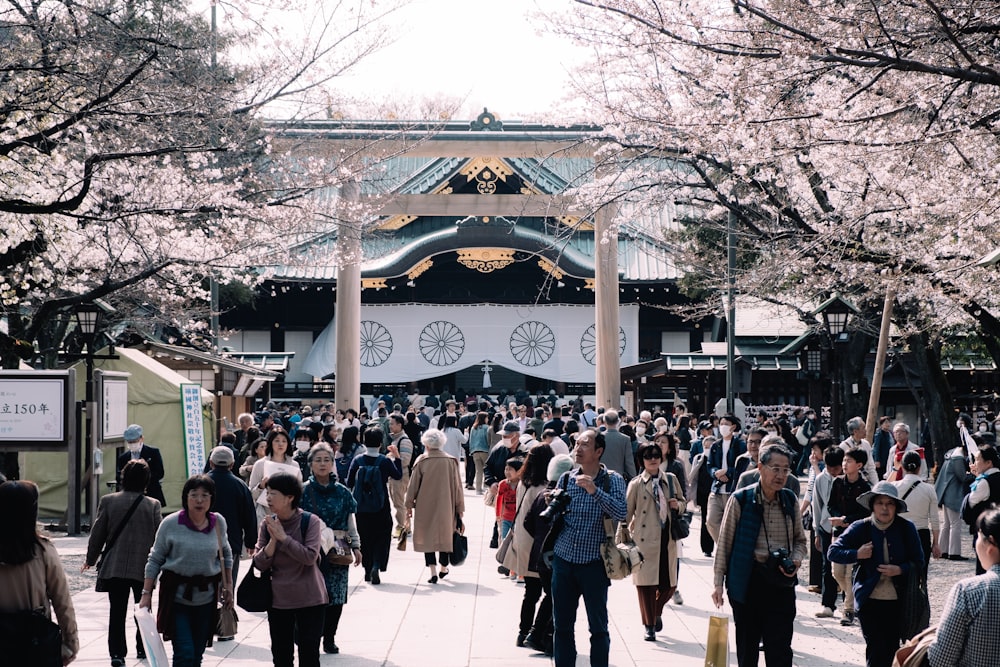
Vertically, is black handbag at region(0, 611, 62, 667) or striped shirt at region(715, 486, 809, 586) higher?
striped shirt at region(715, 486, 809, 586)

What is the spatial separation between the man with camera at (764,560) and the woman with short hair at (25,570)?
3.23 meters

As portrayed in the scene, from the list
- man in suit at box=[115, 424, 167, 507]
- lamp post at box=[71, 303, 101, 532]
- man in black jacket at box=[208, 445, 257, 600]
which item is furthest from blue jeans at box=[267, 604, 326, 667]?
lamp post at box=[71, 303, 101, 532]

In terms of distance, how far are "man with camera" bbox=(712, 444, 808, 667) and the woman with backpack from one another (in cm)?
435

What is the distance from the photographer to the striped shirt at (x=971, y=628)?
3900 millimetres

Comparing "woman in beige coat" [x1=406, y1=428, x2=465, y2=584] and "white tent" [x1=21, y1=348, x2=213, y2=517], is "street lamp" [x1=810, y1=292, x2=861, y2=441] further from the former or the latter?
"white tent" [x1=21, y1=348, x2=213, y2=517]

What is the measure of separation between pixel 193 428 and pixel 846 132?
31.6 ft

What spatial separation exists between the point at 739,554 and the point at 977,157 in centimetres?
655

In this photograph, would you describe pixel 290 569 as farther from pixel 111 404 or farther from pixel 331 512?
pixel 111 404

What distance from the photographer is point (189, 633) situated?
5.84 m

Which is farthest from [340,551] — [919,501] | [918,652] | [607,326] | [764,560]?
[607,326]

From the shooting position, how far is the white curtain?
111 ft

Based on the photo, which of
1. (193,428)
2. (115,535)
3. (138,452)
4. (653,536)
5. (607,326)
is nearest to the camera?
(115,535)

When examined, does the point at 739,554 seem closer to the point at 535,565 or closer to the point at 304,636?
the point at 535,565

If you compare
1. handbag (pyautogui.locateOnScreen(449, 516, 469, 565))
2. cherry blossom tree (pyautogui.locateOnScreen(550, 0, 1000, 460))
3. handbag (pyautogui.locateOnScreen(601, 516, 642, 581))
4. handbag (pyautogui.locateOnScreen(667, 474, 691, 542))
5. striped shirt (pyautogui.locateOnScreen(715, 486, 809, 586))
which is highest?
cherry blossom tree (pyautogui.locateOnScreen(550, 0, 1000, 460))
